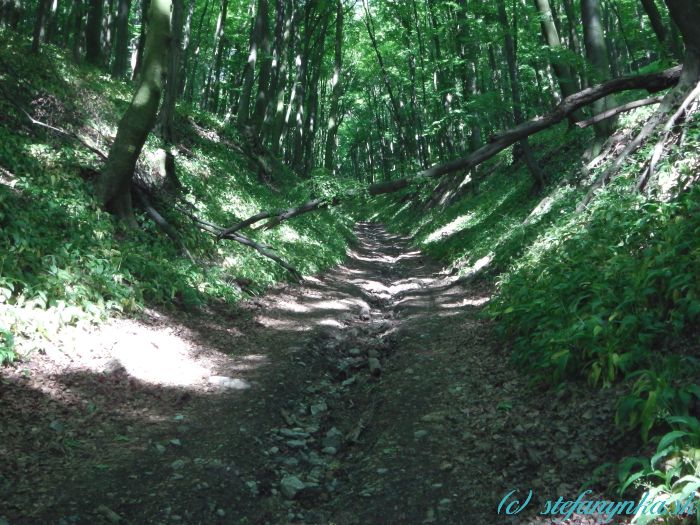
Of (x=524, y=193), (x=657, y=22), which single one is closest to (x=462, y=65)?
(x=524, y=193)

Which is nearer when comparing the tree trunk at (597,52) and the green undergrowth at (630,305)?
the green undergrowth at (630,305)

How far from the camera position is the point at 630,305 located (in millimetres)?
4852

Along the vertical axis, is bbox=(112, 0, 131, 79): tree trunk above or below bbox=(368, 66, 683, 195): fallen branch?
above

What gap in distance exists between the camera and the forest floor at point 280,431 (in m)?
3.79

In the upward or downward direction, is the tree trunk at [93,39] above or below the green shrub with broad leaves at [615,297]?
above

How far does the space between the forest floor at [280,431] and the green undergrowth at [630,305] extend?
327 millimetres

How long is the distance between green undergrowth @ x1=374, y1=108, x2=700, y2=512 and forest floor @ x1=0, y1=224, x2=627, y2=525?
1.07 feet

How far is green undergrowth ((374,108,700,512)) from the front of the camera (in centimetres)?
342

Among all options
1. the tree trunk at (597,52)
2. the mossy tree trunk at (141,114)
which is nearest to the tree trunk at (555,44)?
the tree trunk at (597,52)

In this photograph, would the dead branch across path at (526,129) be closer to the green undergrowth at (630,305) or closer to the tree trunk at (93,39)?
the green undergrowth at (630,305)

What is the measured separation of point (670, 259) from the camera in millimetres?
4871

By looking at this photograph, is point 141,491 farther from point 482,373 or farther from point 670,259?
point 670,259

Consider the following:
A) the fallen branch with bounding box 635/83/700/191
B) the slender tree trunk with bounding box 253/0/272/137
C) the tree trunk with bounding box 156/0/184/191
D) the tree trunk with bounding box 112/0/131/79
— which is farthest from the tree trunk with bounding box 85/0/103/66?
the fallen branch with bounding box 635/83/700/191

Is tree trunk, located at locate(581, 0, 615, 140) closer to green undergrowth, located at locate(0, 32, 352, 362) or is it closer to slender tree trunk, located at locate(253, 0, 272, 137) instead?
green undergrowth, located at locate(0, 32, 352, 362)
